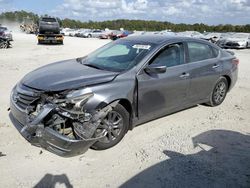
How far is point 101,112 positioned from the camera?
4332 mm

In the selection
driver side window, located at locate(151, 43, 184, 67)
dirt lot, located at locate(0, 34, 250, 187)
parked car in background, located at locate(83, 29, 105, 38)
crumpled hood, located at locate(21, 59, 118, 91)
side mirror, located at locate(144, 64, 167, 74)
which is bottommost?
parked car in background, located at locate(83, 29, 105, 38)

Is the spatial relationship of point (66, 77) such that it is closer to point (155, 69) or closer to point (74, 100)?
point (74, 100)

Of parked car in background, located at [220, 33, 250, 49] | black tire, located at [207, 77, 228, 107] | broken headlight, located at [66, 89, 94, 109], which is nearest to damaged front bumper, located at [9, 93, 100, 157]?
broken headlight, located at [66, 89, 94, 109]

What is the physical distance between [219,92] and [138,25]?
250ft

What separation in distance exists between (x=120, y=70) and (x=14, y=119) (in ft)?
6.23

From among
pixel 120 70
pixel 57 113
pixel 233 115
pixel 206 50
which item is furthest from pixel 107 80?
pixel 233 115

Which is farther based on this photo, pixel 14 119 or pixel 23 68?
pixel 23 68

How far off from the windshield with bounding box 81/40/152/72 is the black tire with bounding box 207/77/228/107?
227 centimetres

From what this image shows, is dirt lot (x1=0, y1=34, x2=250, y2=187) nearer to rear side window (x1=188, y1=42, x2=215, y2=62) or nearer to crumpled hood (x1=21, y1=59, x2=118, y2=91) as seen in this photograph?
crumpled hood (x1=21, y1=59, x2=118, y2=91)

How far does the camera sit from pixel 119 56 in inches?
221

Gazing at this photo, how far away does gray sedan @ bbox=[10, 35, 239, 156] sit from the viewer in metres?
4.11

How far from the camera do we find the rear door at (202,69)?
603cm

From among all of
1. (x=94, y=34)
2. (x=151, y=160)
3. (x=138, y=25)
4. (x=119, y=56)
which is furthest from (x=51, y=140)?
(x=138, y=25)

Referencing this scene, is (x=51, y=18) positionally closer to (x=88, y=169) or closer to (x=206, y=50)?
(x=206, y=50)
